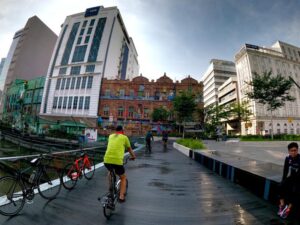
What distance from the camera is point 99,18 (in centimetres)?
4434

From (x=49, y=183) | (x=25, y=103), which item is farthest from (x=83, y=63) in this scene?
(x=49, y=183)

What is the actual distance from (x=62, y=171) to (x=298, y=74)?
75.9 m

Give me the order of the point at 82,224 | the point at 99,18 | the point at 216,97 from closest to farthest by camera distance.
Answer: the point at 82,224 → the point at 99,18 → the point at 216,97

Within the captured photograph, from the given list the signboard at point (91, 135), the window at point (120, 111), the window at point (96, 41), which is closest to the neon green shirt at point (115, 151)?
the signboard at point (91, 135)

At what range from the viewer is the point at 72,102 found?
131 ft

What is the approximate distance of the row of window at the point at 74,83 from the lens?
40188 mm

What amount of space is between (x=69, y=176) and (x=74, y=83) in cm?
4051

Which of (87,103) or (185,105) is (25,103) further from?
(185,105)

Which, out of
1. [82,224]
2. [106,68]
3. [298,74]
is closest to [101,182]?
[82,224]

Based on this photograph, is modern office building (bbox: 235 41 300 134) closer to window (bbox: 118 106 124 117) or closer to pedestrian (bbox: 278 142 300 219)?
window (bbox: 118 106 124 117)

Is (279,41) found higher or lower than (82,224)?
higher

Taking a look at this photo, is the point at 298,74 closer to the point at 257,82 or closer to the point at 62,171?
the point at 257,82

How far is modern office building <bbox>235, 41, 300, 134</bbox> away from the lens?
150 ft

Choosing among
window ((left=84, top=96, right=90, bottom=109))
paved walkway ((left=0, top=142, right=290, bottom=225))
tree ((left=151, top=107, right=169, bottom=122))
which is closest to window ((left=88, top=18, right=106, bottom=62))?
window ((left=84, top=96, right=90, bottom=109))
